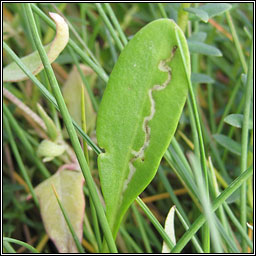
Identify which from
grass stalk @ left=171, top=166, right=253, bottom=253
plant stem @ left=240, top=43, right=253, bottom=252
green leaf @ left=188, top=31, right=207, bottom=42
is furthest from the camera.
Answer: green leaf @ left=188, top=31, right=207, bottom=42

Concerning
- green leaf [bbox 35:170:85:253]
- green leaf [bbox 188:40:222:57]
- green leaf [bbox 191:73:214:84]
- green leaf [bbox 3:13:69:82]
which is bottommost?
green leaf [bbox 35:170:85:253]

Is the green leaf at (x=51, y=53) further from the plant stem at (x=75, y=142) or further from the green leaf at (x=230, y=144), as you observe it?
the green leaf at (x=230, y=144)

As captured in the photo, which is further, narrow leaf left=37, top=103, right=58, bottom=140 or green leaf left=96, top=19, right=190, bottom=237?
narrow leaf left=37, top=103, right=58, bottom=140

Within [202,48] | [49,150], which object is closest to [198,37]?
[202,48]

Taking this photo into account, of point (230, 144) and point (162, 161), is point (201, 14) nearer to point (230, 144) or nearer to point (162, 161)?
point (230, 144)

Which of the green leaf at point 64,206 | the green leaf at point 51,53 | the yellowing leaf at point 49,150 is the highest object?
the green leaf at point 51,53

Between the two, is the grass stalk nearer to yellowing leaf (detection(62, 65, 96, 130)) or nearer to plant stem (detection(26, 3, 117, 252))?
plant stem (detection(26, 3, 117, 252))

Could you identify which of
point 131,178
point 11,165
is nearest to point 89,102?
point 11,165

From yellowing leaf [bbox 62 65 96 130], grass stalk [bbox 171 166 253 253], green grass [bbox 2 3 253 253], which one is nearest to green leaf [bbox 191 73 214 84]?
green grass [bbox 2 3 253 253]

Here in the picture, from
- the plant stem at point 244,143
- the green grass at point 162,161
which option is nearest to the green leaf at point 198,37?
the green grass at point 162,161
